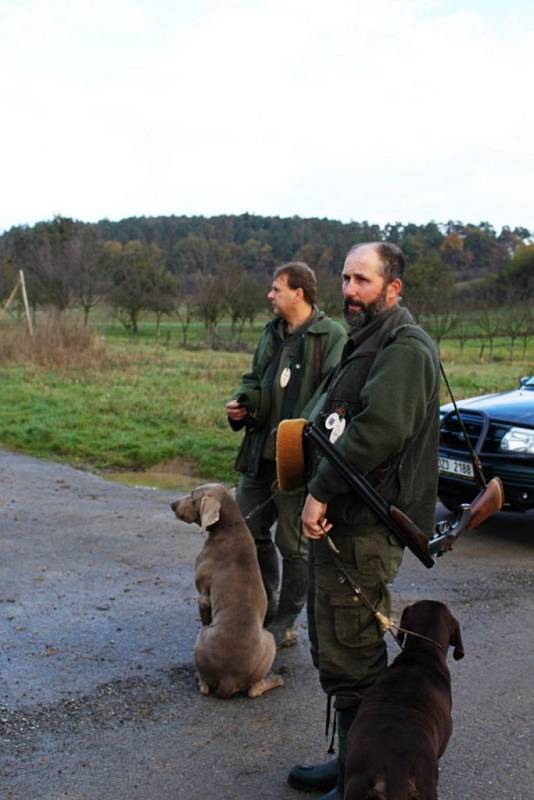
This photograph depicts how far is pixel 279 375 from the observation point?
16.9 ft

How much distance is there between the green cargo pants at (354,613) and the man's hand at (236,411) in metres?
1.89

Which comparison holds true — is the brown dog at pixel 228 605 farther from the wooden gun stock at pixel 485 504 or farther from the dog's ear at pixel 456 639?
the wooden gun stock at pixel 485 504

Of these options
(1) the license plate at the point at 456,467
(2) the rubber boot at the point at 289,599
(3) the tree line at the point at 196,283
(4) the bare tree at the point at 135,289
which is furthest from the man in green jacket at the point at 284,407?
(4) the bare tree at the point at 135,289

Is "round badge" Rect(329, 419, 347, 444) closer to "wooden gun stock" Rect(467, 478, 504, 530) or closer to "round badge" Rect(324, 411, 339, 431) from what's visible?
"round badge" Rect(324, 411, 339, 431)

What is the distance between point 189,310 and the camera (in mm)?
44438

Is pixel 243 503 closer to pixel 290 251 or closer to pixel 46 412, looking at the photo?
pixel 46 412

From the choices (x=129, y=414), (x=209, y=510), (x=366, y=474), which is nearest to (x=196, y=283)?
(x=129, y=414)

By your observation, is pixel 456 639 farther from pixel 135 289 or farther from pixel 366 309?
pixel 135 289

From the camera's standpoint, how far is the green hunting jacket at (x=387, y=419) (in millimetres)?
3127

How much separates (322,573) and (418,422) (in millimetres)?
710

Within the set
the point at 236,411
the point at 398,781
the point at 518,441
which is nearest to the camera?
the point at 398,781

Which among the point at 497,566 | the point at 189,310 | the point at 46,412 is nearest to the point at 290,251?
the point at 189,310

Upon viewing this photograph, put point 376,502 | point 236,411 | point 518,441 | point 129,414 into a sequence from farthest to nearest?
point 129,414 < point 518,441 < point 236,411 < point 376,502

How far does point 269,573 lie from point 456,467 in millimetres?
2807
